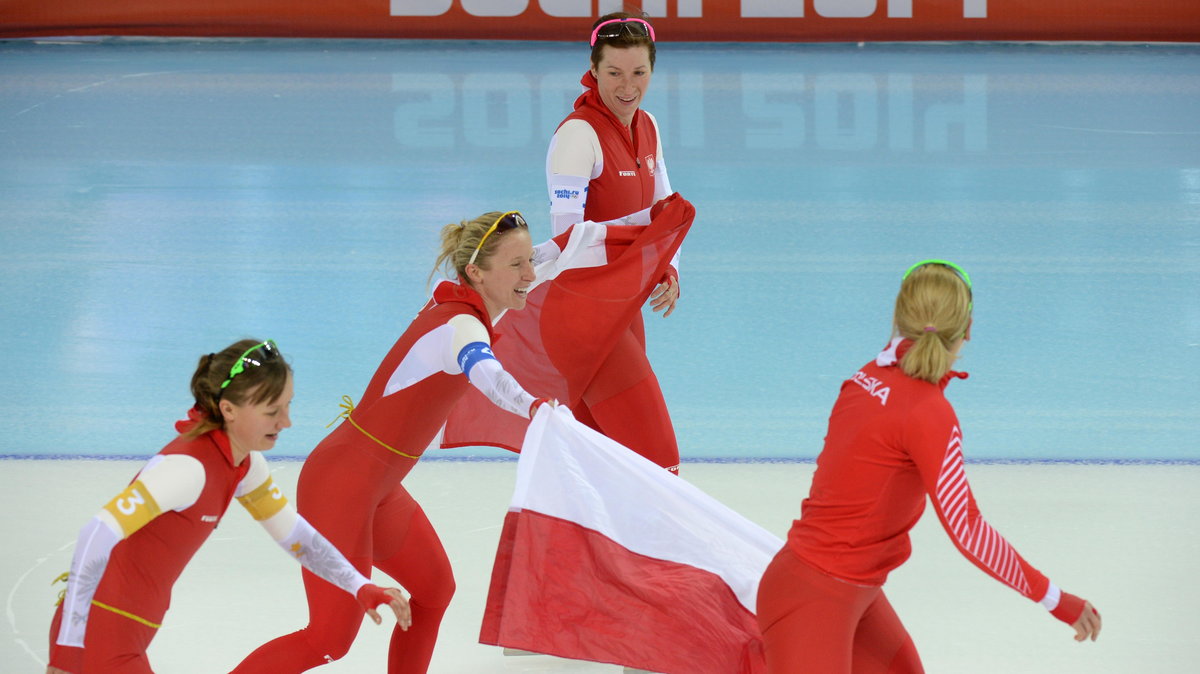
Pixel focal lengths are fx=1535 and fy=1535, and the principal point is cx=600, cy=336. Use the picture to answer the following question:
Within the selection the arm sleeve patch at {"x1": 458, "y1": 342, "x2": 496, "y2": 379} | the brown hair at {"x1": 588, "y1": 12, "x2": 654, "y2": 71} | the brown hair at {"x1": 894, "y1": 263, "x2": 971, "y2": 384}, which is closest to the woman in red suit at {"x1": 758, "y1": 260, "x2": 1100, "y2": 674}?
the brown hair at {"x1": 894, "y1": 263, "x2": 971, "y2": 384}

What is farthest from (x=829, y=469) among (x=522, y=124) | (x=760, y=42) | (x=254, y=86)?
(x=760, y=42)

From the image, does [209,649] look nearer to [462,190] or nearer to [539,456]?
[539,456]

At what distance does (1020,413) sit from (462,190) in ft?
17.6

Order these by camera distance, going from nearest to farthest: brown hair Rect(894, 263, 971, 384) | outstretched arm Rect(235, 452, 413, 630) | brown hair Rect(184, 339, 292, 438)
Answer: brown hair Rect(894, 263, 971, 384) → brown hair Rect(184, 339, 292, 438) → outstretched arm Rect(235, 452, 413, 630)

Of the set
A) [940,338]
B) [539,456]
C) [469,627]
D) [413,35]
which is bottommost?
[469,627]

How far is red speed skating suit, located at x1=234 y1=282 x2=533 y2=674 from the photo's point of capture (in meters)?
3.98

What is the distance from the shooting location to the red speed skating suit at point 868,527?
3.23 metres

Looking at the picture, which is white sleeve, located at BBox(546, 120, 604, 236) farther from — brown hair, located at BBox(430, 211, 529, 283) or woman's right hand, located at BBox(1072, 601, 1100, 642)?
woman's right hand, located at BBox(1072, 601, 1100, 642)

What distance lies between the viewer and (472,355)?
3.96 meters

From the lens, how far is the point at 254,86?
50.8ft

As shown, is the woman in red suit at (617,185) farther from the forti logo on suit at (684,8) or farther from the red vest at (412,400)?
the forti logo on suit at (684,8)

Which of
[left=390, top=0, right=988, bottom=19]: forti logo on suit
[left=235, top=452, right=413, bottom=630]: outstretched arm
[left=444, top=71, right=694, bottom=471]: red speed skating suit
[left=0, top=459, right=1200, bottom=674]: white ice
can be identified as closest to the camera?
→ [left=235, top=452, right=413, bottom=630]: outstretched arm

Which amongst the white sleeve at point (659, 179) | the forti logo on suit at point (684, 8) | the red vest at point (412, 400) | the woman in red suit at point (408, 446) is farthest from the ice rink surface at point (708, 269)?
Result: the white sleeve at point (659, 179)

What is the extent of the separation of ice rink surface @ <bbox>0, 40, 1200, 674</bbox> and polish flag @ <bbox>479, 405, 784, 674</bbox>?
0.76m
